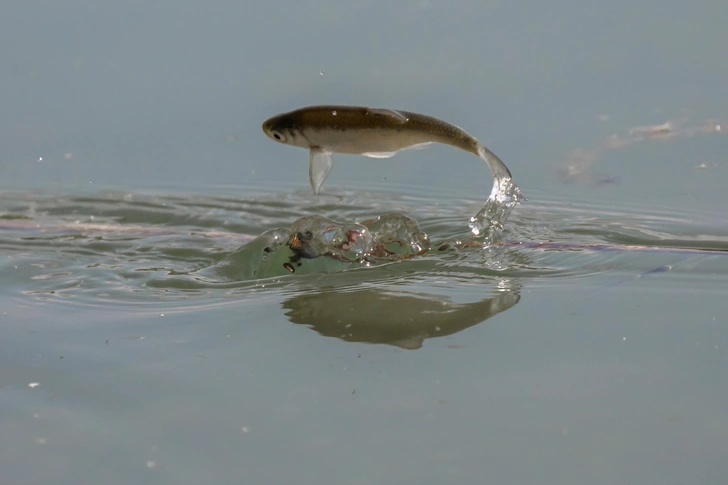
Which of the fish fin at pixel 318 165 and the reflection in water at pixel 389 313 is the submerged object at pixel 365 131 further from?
the reflection in water at pixel 389 313

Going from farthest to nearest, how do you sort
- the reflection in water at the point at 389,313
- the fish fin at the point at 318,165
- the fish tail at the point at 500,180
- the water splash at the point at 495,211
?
the water splash at the point at 495,211, the fish fin at the point at 318,165, the fish tail at the point at 500,180, the reflection in water at the point at 389,313

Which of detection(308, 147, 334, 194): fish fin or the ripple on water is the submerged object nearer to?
detection(308, 147, 334, 194): fish fin

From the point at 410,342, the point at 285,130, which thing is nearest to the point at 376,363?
the point at 410,342

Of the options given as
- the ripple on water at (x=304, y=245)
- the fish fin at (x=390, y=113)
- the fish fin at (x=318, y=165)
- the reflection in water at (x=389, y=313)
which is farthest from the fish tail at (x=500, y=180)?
the fish fin at (x=318, y=165)

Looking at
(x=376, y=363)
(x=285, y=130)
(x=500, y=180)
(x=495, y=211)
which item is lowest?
(x=376, y=363)

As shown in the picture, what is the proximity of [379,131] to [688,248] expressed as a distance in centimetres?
139

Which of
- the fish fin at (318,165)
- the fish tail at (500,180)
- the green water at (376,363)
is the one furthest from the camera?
the fish fin at (318,165)

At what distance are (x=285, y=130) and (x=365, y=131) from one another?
0.33 metres

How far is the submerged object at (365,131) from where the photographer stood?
132 inches

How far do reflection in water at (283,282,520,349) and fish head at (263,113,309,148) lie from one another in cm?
65

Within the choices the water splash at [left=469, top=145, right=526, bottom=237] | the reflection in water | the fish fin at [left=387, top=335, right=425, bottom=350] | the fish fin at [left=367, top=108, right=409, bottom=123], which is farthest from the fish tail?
the fish fin at [left=387, top=335, right=425, bottom=350]

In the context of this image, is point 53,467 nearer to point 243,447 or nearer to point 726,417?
point 243,447

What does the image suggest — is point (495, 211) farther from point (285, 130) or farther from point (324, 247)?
point (285, 130)

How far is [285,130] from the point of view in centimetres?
354
